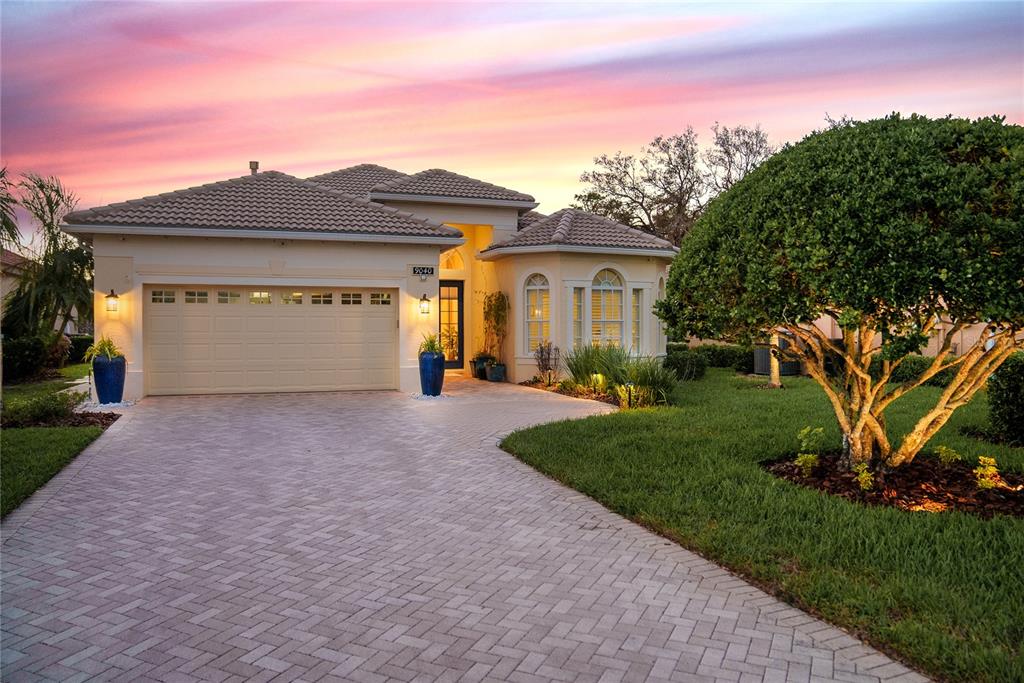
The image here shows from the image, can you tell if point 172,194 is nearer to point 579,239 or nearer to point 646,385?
point 579,239

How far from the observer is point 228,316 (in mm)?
14562

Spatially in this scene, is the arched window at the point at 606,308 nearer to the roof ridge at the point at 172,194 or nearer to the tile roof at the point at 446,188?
the tile roof at the point at 446,188

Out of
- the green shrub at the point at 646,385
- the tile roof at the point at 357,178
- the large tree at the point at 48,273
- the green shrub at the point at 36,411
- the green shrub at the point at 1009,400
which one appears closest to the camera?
the green shrub at the point at 1009,400

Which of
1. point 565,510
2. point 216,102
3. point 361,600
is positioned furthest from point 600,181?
point 361,600

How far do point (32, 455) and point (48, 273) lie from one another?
15.9 metres

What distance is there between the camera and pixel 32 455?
841 cm

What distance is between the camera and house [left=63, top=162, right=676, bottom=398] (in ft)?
45.4

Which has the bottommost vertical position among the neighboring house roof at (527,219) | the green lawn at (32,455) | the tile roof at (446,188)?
the green lawn at (32,455)

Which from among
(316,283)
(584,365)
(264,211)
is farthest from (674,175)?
(264,211)

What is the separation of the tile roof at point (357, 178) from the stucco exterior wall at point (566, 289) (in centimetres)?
470

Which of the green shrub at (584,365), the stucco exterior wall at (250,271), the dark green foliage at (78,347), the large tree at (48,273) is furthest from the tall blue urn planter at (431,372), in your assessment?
the dark green foliage at (78,347)

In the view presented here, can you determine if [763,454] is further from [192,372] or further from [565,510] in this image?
[192,372]

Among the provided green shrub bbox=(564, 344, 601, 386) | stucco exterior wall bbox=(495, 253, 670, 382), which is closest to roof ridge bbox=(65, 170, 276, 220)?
stucco exterior wall bbox=(495, 253, 670, 382)

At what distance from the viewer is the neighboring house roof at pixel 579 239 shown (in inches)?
646
